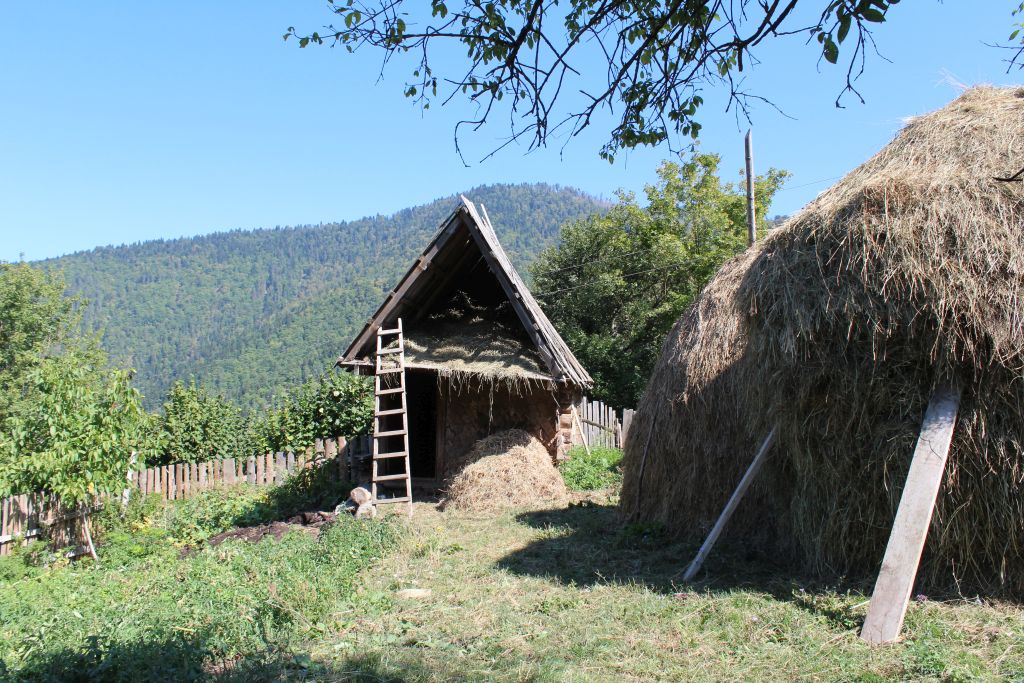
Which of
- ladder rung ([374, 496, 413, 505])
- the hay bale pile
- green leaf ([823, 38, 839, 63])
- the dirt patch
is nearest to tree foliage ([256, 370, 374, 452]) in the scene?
ladder rung ([374, 496, 413, 505])

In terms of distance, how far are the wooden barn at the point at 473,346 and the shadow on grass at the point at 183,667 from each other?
22.2 feet

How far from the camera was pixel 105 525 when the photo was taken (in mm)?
10367

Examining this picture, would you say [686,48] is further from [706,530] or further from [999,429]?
[706,530]

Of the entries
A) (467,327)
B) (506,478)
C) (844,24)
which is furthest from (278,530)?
(844,24)

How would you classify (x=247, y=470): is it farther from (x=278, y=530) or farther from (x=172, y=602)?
(x=172, y=602)

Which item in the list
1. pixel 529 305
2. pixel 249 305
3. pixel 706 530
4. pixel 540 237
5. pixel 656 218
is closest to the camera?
pixel 706 530

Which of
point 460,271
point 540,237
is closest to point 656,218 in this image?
point 460,271

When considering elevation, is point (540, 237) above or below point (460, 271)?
above

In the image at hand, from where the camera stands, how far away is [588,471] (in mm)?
13742

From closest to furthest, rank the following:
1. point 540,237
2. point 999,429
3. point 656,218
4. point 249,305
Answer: point 999,429
point 656,218
point 540,237
point 249,305

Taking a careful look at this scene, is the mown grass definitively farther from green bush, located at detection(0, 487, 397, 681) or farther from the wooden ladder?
the wooden ladder

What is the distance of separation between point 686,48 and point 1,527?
10.5 metres

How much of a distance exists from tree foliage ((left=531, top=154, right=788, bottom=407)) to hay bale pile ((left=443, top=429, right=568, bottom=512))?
16.2 metres

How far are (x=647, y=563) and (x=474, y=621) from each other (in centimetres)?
243
